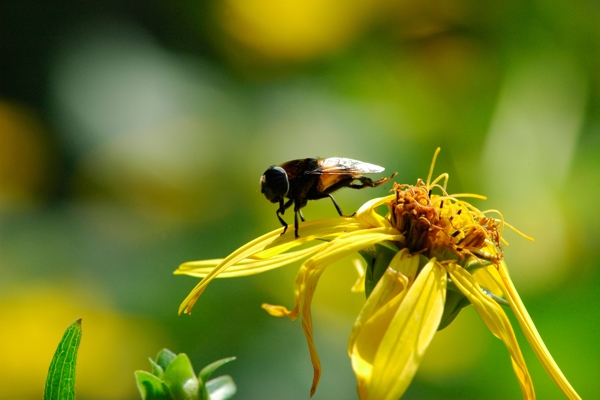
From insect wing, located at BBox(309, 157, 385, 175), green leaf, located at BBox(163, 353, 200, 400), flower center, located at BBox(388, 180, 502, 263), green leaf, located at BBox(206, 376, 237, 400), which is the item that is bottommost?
green leaf, located at BBox(206, 376, 237, 400)

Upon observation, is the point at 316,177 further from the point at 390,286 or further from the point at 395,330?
the point at 395,330

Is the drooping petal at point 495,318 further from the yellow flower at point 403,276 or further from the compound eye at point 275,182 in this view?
the compound eye at point 275,182

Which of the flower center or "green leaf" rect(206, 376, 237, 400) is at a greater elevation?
the flower center

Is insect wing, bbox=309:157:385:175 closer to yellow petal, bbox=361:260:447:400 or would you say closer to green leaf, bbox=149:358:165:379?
yellow petal, bbox=361:260:447:400

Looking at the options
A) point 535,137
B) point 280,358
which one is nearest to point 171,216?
point 280,358

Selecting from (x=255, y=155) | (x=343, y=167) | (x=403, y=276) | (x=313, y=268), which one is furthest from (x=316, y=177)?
(x=255, y=155)

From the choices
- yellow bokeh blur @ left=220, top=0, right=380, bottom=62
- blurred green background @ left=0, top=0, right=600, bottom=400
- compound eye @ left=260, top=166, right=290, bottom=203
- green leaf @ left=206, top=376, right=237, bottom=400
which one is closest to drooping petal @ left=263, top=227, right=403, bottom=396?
green leaf @ left=206, top=376, right=237, bottom=400
